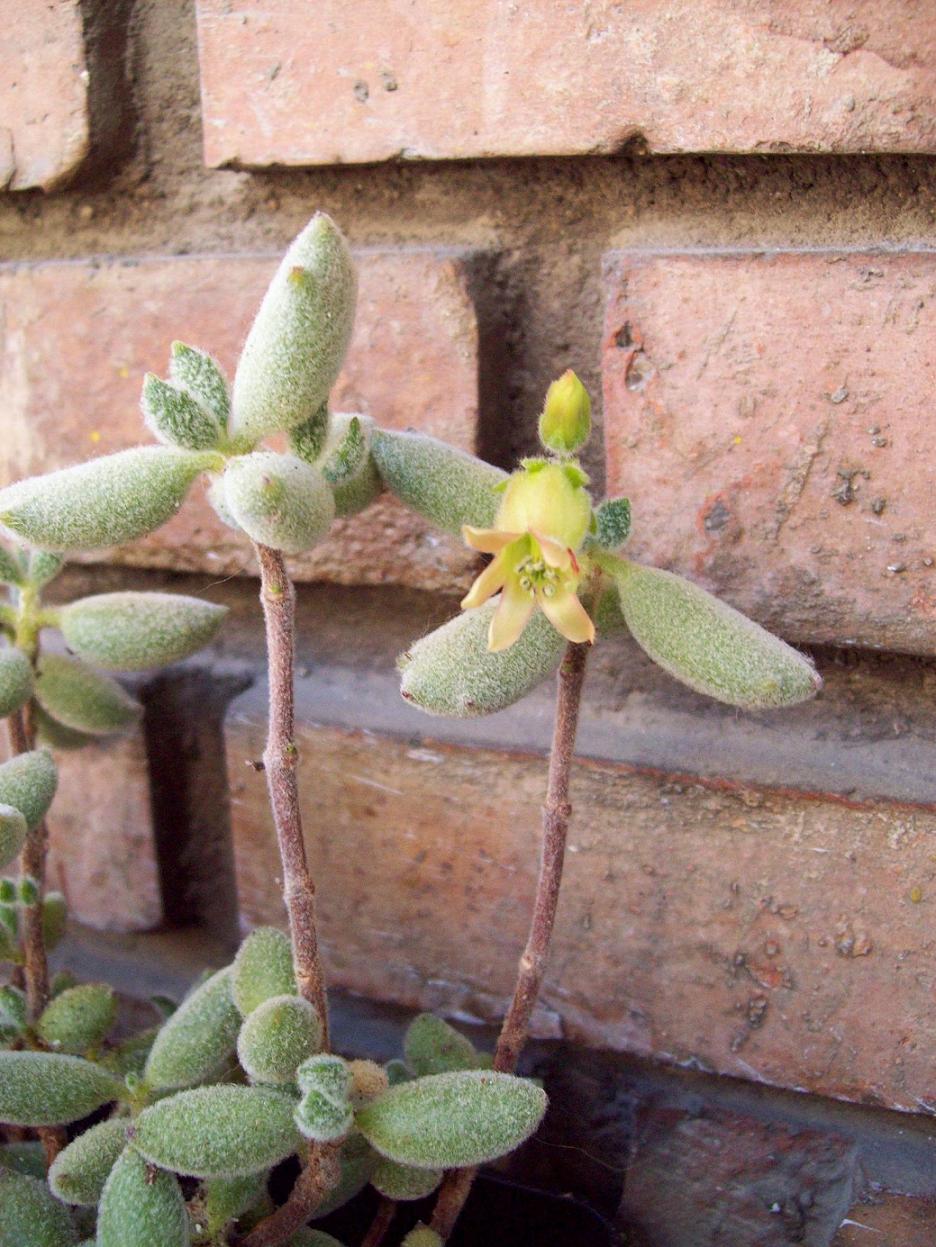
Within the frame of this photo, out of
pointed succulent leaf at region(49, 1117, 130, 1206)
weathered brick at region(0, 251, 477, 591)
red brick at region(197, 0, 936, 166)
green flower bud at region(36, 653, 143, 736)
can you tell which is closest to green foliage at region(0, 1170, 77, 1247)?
pointed succulent leaf at region(49, 1117, 130, 1206)

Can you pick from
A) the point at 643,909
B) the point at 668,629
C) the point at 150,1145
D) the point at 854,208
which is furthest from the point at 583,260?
the point at 150,1145

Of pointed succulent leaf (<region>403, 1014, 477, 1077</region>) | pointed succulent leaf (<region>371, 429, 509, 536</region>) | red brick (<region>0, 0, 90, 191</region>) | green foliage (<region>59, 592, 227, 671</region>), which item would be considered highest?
red brick (<region>0, 0, 90, 191</region>)

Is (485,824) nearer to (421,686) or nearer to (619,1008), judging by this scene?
(619,1008)

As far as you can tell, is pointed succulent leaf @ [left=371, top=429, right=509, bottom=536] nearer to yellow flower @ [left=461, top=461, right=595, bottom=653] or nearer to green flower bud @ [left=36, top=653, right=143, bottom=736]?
yellow flower @ [left=461, top=461, right=595, bottom=653]

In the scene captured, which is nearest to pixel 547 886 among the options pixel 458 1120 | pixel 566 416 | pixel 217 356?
pixel 458 1120

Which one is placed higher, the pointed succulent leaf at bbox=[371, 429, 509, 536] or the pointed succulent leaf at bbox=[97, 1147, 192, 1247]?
the pointed succulent leaf at bbox=[371, 429, 509, 536]

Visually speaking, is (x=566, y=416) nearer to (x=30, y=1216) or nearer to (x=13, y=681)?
(x=13, y=681)
